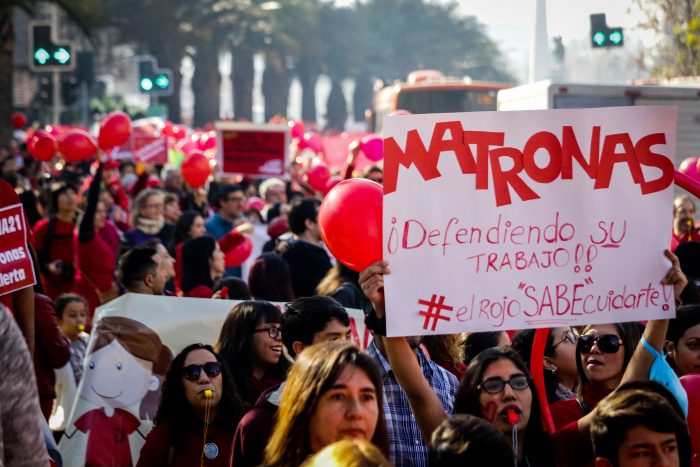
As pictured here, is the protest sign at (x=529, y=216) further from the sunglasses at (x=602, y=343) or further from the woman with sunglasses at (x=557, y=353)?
the woman with sunglasses at (x=557, y=353)

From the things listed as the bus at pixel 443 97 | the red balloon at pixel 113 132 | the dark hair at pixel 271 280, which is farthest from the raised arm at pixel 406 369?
the bus at pixel 443 97

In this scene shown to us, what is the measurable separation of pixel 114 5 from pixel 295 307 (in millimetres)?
38815

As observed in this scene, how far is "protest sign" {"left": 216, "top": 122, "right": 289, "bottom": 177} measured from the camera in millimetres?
14867

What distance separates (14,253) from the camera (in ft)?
18.1

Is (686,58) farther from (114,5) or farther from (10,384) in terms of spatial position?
(114,5)

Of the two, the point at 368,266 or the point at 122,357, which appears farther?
the point at 122,357

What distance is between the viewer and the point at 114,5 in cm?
4272

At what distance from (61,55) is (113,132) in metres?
5.11

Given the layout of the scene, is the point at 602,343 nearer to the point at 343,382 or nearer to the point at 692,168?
the point at 343,382

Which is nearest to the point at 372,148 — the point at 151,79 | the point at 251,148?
the point at 251,148

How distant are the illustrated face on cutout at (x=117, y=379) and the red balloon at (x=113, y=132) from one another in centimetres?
592

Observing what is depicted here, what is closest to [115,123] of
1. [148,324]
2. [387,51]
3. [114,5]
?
[148,324]

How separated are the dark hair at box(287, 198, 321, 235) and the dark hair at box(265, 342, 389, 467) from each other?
193 inches

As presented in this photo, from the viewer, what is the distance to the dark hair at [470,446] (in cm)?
350
